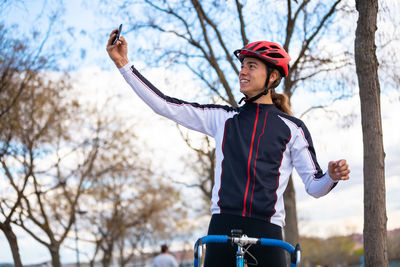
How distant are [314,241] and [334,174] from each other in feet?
249

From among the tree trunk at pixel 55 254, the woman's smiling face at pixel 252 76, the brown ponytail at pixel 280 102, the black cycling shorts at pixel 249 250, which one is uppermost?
the woman's smiling face at pixel 252 76

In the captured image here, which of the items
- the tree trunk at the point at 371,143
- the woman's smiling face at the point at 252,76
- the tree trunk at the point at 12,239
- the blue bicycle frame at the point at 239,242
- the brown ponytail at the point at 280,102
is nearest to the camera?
the blue bicycle frame at the point at 239,242

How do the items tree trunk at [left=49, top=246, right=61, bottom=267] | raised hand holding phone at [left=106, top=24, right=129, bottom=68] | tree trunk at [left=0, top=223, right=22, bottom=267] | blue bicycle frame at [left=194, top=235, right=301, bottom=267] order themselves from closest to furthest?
blue bicycle frame at [left=194, top=235, right=301, bottom=267] → raised hand holding phone at [left=106, top=24, right=129, bottom=68] → tree trunk at [left=0, top=223, right=22, bottom=267] → tree trunk at [left=49, top=246, right=61, bottom=267]

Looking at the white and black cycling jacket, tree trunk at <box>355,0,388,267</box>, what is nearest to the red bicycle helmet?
the white and black cycling jacket

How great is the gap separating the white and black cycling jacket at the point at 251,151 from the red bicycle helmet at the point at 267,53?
307 millimetres

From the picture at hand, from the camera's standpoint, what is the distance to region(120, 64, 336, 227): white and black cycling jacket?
2.93 metres

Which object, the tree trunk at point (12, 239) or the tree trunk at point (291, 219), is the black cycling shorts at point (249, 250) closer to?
the tree trunk at point (291, 219)

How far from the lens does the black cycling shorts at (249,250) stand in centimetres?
291

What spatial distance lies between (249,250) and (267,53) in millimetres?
1335

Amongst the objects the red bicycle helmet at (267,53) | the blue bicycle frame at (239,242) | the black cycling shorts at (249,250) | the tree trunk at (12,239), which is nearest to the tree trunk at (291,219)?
the red bicycle helmet at (267,53)

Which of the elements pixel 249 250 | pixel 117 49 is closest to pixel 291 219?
pixel 249 250

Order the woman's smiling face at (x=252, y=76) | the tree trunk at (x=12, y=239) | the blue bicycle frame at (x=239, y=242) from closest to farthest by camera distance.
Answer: the blue bicycle frame at (x=239, y=242) → the woman's smiling face at (x=252, y=76) → the tree trunk at (x=12, y=239)

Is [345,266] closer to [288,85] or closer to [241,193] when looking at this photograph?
[288,85]

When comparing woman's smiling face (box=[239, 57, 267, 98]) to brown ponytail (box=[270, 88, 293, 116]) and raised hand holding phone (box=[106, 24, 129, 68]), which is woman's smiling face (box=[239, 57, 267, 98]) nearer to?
brown ponytail (box=[270, 88, 293, 116])
